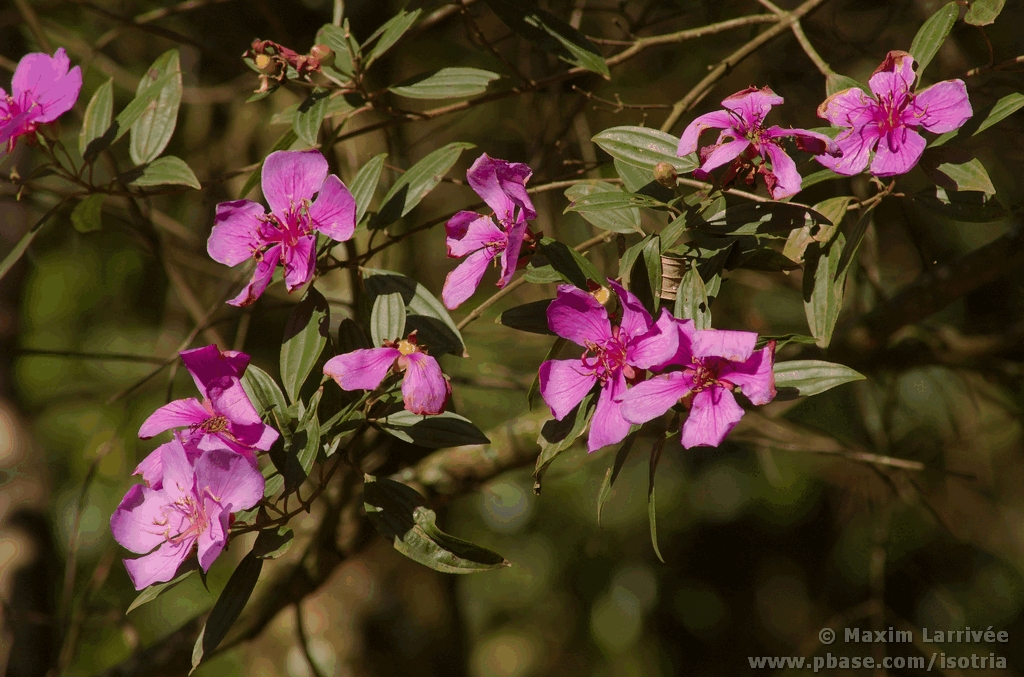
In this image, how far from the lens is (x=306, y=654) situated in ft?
4.70

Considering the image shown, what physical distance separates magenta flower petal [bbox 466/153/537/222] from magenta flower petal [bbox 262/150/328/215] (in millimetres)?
183

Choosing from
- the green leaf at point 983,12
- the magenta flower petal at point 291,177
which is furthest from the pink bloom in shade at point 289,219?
the green leaf at point 983,12

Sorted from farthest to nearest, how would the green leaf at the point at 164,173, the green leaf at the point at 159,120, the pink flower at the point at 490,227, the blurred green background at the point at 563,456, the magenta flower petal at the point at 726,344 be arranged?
the blurred green background at the point at 563,456 < the green leaf at the point at 159,120 < the green leaf at the point at 164,173 < the pink flower at the point at 490,227 < the magenta flower petal at the point at 726,344

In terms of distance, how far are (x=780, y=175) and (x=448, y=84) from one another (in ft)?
1.66

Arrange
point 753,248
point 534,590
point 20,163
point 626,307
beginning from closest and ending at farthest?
point 626,307, point 753,248, point 20,163, point 534,590

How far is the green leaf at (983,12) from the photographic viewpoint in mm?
944

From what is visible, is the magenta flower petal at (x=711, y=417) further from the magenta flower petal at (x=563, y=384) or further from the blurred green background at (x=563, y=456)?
the blurred green background at (x=563, y=456)

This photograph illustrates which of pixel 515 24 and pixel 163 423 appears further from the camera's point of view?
pixel 515 24

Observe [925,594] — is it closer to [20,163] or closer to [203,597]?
[203,597]

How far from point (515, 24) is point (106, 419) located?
211 cm

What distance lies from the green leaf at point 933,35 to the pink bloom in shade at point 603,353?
0.49 m

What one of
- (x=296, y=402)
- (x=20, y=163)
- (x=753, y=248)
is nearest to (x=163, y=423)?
(x=296, y=402)

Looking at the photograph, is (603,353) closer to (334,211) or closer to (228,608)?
(334,211)

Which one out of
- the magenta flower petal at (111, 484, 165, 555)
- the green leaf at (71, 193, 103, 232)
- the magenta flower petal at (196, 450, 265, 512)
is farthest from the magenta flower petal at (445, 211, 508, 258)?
the green leaf at (71, 193, 103, 232)
